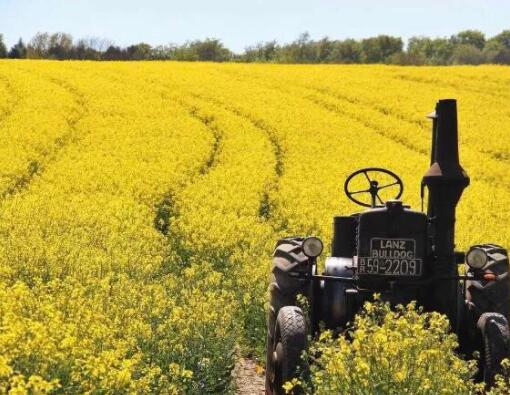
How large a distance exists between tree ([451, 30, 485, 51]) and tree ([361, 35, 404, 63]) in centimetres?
4688

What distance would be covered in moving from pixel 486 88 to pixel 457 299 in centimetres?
3350

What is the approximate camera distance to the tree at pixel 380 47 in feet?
309

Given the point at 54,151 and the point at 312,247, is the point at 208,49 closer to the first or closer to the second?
the point at 54,151

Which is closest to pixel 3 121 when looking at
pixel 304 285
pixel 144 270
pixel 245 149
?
pixel 245 149

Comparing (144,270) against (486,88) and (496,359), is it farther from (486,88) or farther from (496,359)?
(486,88)

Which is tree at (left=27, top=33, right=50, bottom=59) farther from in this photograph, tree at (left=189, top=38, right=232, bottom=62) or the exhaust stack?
the exhaust stack

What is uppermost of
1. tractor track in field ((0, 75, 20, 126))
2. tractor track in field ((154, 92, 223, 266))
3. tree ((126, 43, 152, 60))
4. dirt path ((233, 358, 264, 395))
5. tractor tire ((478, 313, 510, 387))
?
tree ((126, 43, 152, 60))

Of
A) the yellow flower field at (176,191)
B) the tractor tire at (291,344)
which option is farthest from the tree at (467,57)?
the tractor tire at (291,344)

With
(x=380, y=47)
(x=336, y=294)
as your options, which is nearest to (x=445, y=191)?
(x=336, y=294)

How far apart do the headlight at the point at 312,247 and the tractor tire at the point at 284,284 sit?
0.44 m

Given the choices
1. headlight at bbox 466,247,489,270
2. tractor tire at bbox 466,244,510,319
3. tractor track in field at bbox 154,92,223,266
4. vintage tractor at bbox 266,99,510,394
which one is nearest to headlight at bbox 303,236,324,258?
vintage tractor at bbox 266,99,510,394

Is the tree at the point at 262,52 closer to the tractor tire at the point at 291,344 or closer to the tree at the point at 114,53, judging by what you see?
the tree at the point at 114,53

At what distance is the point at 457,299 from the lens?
24.1 ft

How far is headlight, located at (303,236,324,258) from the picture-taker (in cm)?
736
